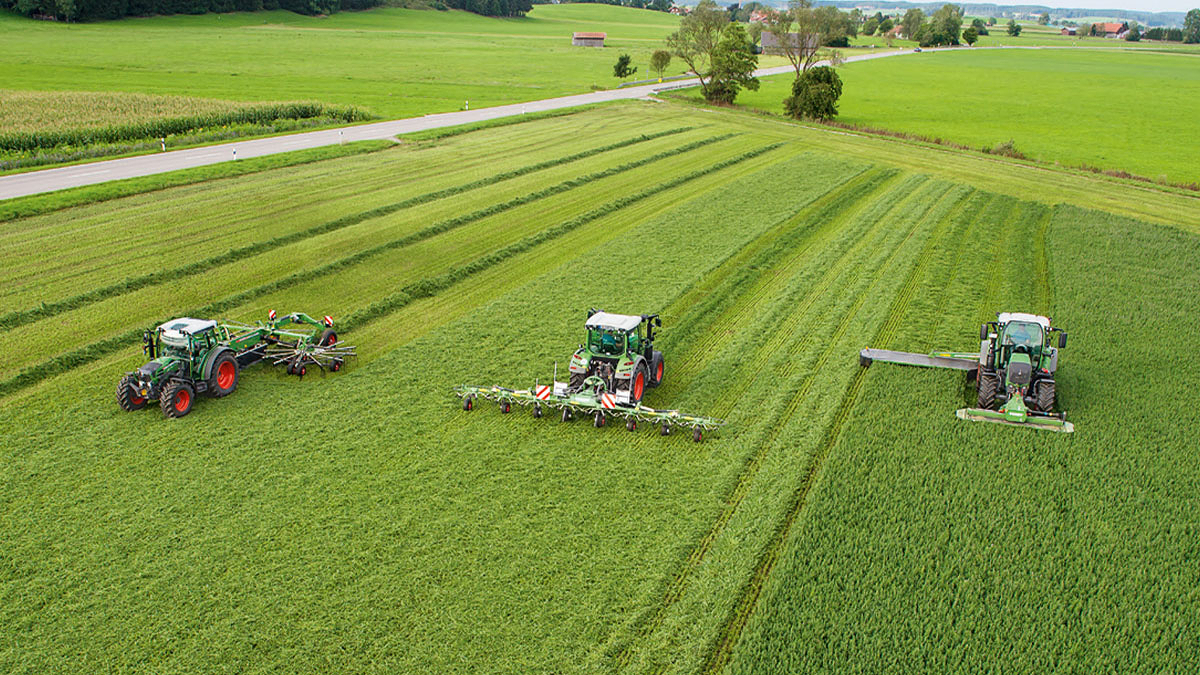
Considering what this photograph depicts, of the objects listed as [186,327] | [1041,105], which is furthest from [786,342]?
[1041,105]

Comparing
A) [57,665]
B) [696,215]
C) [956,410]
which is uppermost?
[696,215]

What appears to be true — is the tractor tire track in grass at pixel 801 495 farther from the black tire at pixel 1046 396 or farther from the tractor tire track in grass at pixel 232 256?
the tractor tire track in grass at pixel 232 256

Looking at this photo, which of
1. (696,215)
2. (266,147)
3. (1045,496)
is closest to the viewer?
(1045,496)

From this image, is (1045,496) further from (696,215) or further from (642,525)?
(696,215)

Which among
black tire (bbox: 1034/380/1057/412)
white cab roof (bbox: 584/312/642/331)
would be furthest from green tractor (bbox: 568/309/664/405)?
black tire (bbox: 1034/380/1057/412)

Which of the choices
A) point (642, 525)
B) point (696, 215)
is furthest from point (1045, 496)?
point (696, 215)

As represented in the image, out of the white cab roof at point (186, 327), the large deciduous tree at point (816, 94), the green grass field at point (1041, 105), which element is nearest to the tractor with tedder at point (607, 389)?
the white cab roof at point (186, 327)

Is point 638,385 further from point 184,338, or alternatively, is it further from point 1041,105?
point 1041,105
